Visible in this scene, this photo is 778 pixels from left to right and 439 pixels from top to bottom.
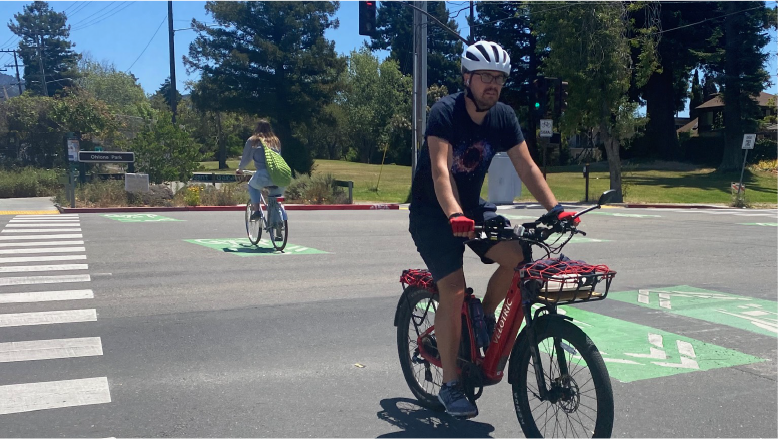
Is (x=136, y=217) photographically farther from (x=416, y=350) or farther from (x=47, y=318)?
(x=416, y=350)

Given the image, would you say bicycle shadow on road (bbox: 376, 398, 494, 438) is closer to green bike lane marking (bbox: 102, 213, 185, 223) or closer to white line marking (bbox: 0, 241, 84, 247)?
white line marking (bbox: 0, 241, 84, 247)

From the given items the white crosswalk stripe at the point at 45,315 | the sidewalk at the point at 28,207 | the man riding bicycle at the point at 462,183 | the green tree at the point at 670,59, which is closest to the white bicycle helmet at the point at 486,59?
the man riding bicycle at the point at 462,183

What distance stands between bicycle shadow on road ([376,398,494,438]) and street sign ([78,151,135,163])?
18.2 m

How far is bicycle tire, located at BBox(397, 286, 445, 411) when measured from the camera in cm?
454

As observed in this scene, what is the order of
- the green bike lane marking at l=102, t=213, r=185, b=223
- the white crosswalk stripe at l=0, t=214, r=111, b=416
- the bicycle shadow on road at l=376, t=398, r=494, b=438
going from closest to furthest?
the bicycle shadow on road at l=376, t=398, r=494, b=438 < the white crosswalk stripe at l=0, t=214, r=111, b=416 < the green bike lane marking at l=102, t=213, r=185, b=223

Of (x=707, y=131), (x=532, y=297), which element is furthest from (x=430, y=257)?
(x=707, y=131)

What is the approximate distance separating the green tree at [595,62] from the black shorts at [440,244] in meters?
25.4

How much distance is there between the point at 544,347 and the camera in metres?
3.70

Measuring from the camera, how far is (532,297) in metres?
3.63

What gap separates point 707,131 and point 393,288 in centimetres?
5533

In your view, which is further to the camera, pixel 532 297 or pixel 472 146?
pixel 472 146

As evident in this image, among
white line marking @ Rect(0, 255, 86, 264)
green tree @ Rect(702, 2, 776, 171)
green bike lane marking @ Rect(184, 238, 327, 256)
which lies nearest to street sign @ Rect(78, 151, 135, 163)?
green bike lane marking @ Rect(184, 238, 327, 256)

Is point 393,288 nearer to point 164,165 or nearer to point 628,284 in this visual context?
point 628,284

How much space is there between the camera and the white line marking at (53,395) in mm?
4582
